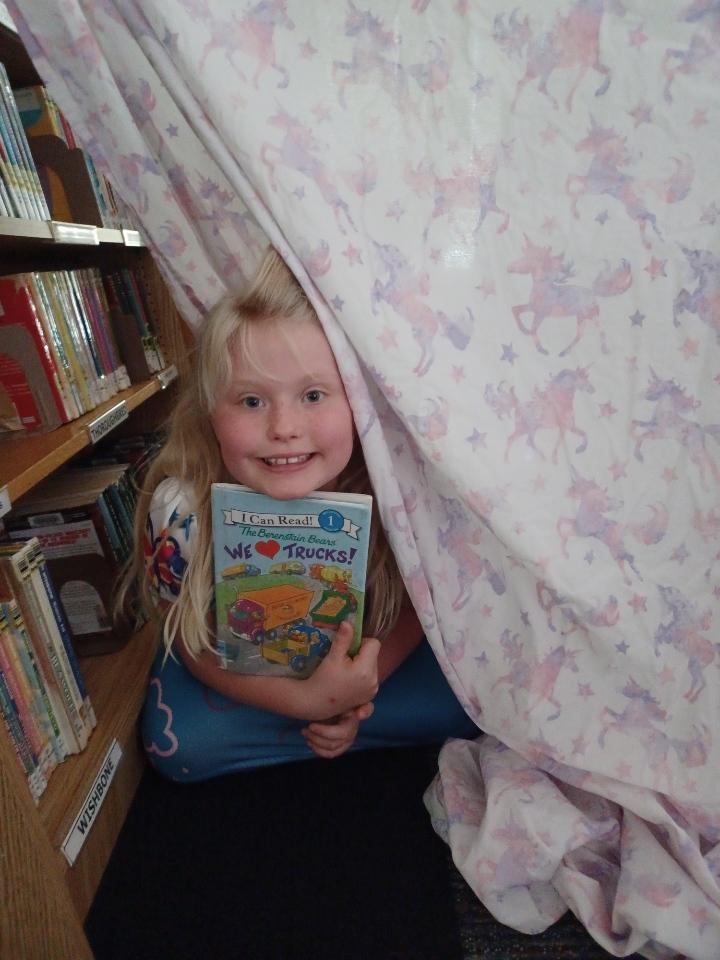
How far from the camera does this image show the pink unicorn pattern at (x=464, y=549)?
0.85 metres

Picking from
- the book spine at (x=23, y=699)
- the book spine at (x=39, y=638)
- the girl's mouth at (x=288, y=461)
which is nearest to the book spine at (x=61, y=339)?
the book spine at (x=39, y=638)

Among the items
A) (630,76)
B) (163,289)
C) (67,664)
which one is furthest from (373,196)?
(163,289)

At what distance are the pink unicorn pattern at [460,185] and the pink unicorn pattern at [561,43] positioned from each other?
0.31 ft

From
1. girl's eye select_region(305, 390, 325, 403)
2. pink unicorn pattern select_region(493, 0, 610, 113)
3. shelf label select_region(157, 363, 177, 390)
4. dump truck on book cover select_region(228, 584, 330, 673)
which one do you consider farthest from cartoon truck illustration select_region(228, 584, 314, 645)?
shelf label select_region(157, 363, 177, 390)

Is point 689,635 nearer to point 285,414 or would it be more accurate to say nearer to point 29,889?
point 285,414

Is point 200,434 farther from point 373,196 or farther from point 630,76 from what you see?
point 630,76

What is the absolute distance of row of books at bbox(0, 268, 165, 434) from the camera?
1.09m

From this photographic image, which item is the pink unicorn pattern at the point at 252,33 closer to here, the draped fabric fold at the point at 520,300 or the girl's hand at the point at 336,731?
the draped fabric fold at the point at 520,300

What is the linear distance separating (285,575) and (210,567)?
124 mm

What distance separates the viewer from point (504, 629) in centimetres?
87

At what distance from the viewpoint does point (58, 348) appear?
3.78ft

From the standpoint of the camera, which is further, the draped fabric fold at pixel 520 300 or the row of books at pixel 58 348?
the row of books at pixel 58 348

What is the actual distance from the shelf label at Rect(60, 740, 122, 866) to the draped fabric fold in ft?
1.83

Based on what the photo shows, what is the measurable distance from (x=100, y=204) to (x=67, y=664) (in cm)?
95
